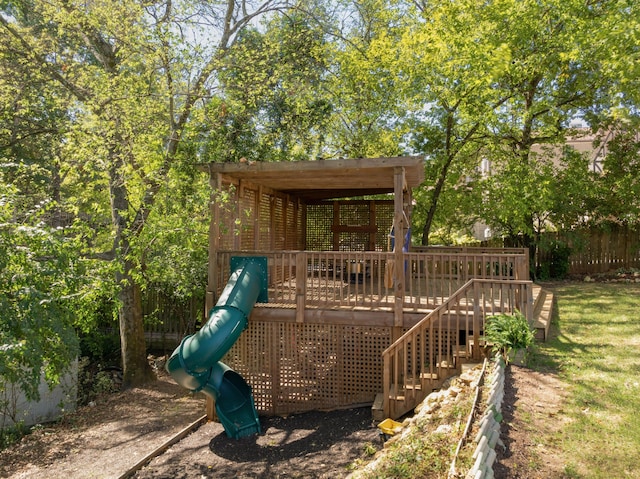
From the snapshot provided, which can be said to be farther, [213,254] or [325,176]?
[325,176]

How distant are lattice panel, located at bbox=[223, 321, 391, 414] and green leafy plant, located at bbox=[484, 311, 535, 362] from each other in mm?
2154

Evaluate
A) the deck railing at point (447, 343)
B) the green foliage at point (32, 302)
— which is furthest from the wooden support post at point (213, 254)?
the deck railing at point (447, 343)

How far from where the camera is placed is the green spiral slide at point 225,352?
7098 millimetres

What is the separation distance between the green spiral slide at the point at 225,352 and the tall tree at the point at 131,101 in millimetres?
2937

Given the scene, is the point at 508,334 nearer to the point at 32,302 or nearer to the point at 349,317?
the point at 349,317

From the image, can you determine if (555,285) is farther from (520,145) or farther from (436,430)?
(436,430)

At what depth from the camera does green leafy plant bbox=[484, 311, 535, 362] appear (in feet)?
20.9

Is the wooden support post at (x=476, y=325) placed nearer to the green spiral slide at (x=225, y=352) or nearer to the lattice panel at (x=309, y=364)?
the lattice panel at (x=309, y=364)

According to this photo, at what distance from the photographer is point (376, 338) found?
8.40 metres

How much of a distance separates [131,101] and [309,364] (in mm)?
6777

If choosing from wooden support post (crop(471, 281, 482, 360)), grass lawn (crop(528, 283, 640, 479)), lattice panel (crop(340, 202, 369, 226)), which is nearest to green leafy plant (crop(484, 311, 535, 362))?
wooden support post (crop(471, 281, 482, 360))

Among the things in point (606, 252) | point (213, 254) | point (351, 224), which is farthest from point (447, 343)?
point (606, 252)

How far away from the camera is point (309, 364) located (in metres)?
8.56

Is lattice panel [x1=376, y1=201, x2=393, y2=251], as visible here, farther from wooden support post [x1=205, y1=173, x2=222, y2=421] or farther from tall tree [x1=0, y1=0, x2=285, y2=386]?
wooden support post [x1=205, y1=173, x2=222, y2=421]
